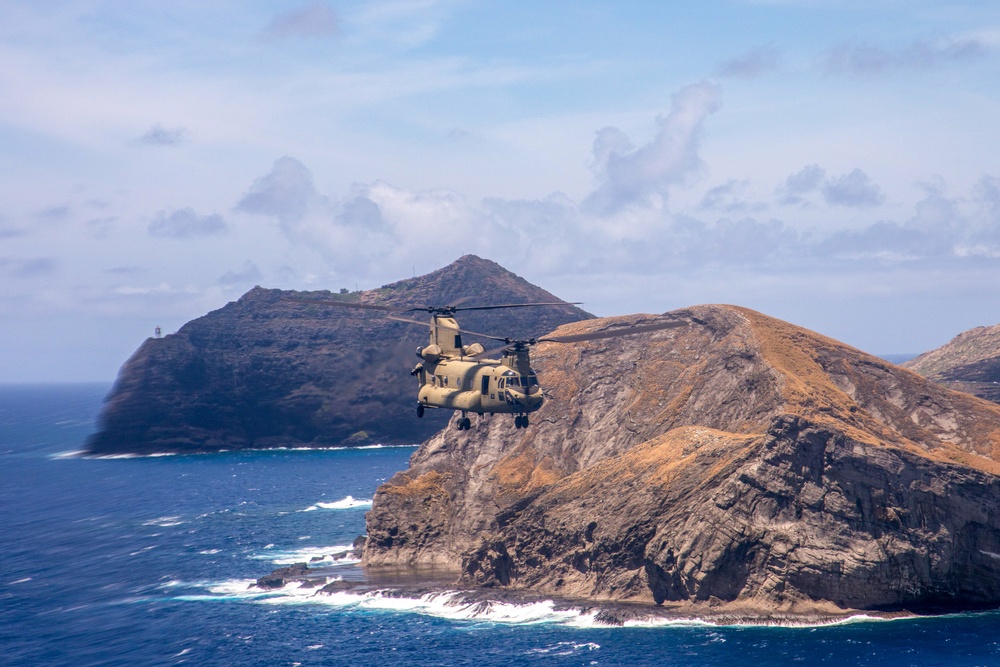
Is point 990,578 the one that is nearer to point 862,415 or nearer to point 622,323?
point 862,415

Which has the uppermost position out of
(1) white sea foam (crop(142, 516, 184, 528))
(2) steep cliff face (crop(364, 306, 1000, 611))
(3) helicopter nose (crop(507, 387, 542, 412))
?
(3) helicopter nose (crop(507, 387, 542, 412))

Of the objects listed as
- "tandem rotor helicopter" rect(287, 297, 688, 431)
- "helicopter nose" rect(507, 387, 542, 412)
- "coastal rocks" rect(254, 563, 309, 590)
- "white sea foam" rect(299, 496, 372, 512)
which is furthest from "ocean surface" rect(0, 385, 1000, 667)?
"helicopter nose" rect(507, 387, 542, 412)

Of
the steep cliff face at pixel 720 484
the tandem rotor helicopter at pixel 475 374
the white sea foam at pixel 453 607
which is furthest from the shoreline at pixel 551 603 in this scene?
the tandem rotor helicopter at pixel 475 374

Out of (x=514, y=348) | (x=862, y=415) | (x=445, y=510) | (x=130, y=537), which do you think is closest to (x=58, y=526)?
(x=130, y=537)

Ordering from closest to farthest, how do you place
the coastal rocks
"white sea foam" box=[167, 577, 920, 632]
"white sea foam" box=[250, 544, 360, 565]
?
"white sea foam" box=[167, 577, 920, 632] → the coastal rocks → "white sea foam" box=[250, 544, 360, 565]

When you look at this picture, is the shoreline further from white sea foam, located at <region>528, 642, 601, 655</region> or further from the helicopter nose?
the helicopter nose

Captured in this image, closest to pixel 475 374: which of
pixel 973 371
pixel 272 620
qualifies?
pixel 272 620

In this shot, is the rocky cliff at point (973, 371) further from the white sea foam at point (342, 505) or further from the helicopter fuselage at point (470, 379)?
the helicopter fuselage at point (470, 379)

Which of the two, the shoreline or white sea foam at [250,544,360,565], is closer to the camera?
the shoreline
